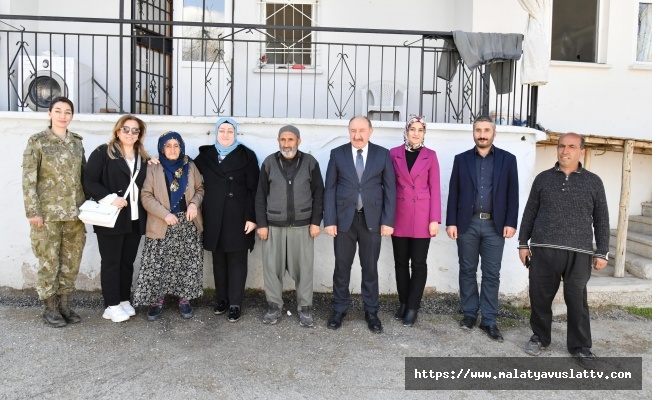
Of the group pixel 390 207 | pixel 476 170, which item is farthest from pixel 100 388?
pixel 476 170

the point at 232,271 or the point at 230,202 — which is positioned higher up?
the point at 230,202

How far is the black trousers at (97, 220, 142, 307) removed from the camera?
441 cm

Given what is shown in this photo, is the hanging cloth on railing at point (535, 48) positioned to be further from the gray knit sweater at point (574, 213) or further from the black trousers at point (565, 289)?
the black trousers at point (565, 289)

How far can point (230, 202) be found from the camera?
4.55m

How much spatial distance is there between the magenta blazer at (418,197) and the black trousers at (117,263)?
2308 millimetres

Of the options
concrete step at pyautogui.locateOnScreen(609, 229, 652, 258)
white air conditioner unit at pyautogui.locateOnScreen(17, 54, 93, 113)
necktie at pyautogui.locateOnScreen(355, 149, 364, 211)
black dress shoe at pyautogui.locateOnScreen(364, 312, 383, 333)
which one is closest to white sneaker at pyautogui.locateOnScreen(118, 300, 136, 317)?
black dress shoe at pyautogui.locateOnScreen(364, 312, 383, 333)

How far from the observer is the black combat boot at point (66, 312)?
4.44 meters

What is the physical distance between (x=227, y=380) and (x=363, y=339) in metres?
1.25

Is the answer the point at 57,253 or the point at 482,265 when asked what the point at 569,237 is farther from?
the point at 57,253

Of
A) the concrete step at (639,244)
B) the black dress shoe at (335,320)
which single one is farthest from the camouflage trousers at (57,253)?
the concrete step at (639,244)

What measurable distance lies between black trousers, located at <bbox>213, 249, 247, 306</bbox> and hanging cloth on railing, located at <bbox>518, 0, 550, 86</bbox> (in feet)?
11.1

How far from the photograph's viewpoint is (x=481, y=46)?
527 cm

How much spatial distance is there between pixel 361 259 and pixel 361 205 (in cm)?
49

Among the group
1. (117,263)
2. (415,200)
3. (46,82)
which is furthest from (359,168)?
(46,82)
